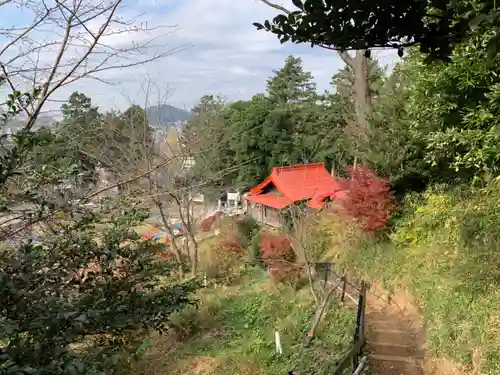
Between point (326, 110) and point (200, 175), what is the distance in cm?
1119

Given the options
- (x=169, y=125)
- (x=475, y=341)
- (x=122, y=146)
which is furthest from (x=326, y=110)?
(x=475, y=341)

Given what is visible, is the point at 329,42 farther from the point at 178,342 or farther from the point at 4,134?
the point at 178,342

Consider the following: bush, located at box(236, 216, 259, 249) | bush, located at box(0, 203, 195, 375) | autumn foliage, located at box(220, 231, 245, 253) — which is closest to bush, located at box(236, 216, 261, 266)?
bush, located at box(236, 216, 259, 249)

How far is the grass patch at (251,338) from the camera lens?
21.0ft

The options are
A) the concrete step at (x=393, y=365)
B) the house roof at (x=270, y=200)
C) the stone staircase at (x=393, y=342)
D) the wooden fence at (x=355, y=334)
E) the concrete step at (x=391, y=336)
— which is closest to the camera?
the wooden fence at (x=355, y=334)

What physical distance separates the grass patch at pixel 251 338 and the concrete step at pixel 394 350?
1.36 feet

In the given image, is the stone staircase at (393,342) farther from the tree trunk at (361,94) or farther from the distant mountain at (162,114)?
the distant mountain at (162,114)

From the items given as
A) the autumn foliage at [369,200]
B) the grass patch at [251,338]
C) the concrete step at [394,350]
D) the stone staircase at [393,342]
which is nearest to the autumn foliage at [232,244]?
the grass patch at [251,338]

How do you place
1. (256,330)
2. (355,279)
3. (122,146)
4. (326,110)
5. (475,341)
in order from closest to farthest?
(475,341) → (256,330) → (355,279) → (122,146) → (326,110)

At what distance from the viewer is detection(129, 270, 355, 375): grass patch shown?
21.0 ft

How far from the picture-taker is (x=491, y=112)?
552 centimetres

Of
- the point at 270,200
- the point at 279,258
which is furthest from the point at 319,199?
the point at 279,258

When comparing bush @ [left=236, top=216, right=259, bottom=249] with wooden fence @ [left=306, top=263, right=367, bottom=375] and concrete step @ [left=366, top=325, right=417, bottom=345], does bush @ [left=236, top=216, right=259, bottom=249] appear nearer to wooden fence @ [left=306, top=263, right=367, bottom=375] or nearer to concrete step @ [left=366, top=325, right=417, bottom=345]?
wooden fence @ [left=306, top=263, right=367, bottom=375]

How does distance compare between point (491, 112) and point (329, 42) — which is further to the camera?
point (491, 112)
